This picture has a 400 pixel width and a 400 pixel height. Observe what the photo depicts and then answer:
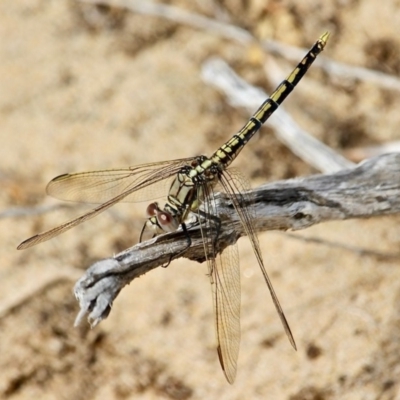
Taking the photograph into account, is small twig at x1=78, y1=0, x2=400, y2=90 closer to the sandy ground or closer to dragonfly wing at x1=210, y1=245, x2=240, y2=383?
the sandy ground

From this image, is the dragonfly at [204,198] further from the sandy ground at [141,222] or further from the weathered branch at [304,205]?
the sandy ground at [141,222]

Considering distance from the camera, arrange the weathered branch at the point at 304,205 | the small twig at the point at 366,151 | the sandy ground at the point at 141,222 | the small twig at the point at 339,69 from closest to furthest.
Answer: the weathered branch at the point at 304,205 → the sandy ground at the point at 141,222 → the small twig at the point at 366,151 → the small twig at the point at 339,69

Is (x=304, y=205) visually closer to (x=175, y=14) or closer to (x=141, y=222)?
(x=141, y=222)

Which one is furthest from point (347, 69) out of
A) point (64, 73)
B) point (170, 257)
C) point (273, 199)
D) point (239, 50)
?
point (170, 257)

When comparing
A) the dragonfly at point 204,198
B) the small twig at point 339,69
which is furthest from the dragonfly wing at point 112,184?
the small twig at point 339,69

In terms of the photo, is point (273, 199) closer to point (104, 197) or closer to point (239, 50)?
point (104, 197)

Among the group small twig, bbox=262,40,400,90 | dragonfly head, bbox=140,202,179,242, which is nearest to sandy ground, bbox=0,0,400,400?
small twig, bbox=262,40,400,90
